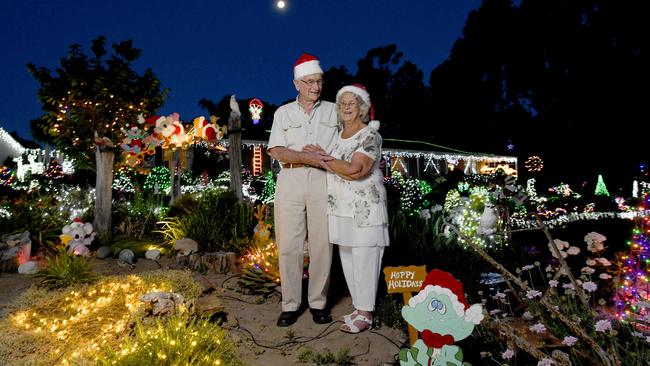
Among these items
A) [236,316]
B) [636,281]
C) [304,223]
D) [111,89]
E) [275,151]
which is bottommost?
[236,316]

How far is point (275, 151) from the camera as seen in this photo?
3578 millimetres

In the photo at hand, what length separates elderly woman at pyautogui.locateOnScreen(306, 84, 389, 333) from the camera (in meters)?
3.26

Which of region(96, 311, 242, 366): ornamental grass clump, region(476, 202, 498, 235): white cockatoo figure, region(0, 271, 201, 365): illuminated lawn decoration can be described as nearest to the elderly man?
region(96, 311, 242, 366): ornamental grass clump

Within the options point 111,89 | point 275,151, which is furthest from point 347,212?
point 111,89

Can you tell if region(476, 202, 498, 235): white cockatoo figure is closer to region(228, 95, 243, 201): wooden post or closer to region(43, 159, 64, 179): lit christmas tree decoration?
region(228, 95, 243, 201): wooden post

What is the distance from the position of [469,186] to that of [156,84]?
6.40 m

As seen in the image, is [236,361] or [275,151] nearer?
[236,361]

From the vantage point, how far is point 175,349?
8.83 ft

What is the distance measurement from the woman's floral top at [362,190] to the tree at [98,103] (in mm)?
5470

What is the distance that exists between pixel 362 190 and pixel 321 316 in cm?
109

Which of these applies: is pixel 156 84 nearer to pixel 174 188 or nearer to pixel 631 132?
pixel 174 188

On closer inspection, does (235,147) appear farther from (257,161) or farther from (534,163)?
(534,163)

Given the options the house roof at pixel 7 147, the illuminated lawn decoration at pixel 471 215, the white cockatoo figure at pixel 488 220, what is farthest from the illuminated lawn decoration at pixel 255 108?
the house roof at pixel 7 147

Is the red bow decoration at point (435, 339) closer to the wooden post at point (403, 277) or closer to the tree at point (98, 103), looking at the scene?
the wooden post at point (403, 277)
